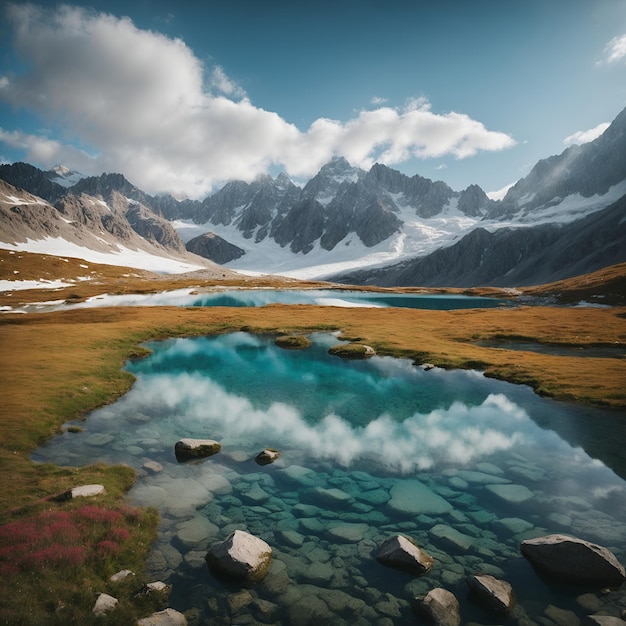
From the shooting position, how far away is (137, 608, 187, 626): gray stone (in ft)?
33.5

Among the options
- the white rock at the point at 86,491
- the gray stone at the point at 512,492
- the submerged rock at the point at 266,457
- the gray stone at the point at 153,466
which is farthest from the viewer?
the submerged rock at the point at 266,457

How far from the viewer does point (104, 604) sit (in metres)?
10.4

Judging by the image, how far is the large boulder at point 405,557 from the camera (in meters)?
12.7

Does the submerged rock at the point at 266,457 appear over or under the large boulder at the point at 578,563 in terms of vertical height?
under

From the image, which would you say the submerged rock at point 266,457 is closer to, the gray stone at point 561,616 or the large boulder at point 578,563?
the large boulder at point 578,563

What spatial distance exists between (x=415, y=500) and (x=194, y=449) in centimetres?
1168

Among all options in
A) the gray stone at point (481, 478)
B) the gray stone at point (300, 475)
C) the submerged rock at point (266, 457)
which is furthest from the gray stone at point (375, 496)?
the submerged rock at point (266, 457)

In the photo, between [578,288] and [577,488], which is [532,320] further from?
[578,288]

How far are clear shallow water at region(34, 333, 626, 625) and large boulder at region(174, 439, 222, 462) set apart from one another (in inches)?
27.0

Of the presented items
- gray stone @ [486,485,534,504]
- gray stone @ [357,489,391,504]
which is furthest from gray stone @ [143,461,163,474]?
gray stone @ [486,485,534,504]

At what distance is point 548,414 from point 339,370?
63.5 feet

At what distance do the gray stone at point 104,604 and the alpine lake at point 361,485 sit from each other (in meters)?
1.61

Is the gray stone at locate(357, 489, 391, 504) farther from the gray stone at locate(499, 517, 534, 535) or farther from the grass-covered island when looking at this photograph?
the grass-covered island

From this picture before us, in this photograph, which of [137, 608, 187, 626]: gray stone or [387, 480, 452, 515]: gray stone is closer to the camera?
[137, 608, 187, 626]: gray stone
